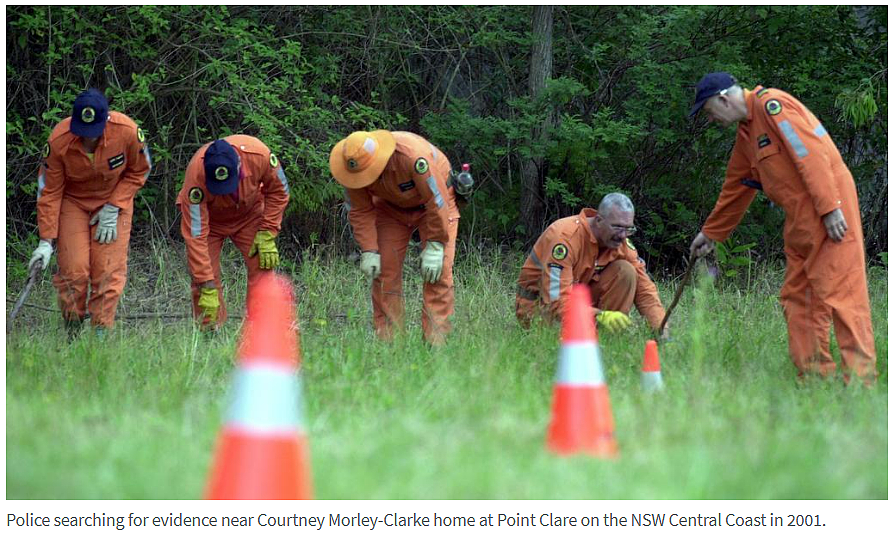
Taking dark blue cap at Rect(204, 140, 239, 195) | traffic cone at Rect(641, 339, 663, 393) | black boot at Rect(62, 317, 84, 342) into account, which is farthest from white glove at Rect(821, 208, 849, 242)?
black boot at Rect(62, 317, 84, 342)

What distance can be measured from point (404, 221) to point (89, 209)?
2.16 m

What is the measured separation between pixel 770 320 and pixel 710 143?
15.8ft

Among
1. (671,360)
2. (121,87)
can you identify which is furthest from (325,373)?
(121,87)

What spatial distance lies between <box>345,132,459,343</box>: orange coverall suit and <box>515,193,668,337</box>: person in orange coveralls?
61 centimetres

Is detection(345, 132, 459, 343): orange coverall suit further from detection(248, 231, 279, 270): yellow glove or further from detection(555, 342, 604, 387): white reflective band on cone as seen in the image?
detection(555, 342, 604, 387): white reflective band on cone

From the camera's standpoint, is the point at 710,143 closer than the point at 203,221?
No

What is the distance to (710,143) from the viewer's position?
11844 millimetres

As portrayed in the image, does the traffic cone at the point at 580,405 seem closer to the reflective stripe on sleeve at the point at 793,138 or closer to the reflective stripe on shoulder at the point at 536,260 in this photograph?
the reflective stripe on sleeve at the point at 793,138

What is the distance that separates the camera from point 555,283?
6.51 meters

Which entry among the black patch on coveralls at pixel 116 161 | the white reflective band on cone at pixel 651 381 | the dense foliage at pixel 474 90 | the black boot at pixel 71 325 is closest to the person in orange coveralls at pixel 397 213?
the black patch on coveralls at pixel 116 161

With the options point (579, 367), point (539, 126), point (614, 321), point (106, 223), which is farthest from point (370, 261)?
point (539, 126)

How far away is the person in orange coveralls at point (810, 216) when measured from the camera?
5.05 metres

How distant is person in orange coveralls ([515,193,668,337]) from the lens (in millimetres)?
6500
